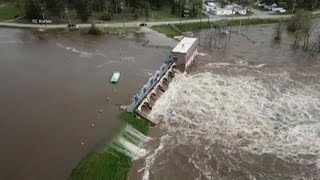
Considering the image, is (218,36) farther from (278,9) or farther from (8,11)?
(8,11)

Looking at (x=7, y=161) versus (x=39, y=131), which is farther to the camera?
(x=39, y=131)

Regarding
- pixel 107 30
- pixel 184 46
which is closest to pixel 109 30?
pixel 107 30

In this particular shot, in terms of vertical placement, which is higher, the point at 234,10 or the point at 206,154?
the point at 234,10

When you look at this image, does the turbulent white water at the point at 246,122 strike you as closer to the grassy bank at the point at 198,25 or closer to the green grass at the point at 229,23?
the grassy bank at the point at 198,25

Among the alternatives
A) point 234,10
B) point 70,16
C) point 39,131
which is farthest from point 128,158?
point 234,10

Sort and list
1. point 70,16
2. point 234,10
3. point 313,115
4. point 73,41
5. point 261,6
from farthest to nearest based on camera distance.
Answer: point 261,6 → point 234,10 → point 70,16 → point 73,41 → point 313,115

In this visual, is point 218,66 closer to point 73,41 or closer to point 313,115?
point 313,115

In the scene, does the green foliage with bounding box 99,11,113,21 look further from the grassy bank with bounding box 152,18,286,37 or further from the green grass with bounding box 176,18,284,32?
the green grass with bounding box 176,18,284,32

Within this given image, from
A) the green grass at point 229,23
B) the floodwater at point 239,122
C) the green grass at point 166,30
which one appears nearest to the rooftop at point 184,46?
the floodwater at point 239,122
